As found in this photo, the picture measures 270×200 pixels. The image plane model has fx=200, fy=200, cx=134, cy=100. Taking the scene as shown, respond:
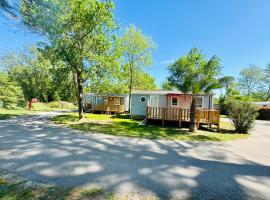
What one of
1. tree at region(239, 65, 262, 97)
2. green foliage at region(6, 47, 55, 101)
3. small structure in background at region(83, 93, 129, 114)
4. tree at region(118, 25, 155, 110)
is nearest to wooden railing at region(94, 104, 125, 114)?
small structure in background at region(83, 93, 129, 114)

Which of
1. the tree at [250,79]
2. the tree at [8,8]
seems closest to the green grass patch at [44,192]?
the tree at [8,8]

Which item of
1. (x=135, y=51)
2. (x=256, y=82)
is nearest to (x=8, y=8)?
(x=135, y=51)

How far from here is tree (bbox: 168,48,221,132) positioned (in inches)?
499

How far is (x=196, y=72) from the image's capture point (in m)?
12.8

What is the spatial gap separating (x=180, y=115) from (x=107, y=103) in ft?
44.6

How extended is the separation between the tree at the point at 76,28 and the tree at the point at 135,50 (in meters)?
13.1

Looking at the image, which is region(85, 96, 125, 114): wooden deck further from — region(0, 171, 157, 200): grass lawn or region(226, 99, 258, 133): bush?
region(0, 171, 157, 200): grass lawn

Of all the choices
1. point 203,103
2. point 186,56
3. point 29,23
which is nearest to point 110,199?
point 186,56

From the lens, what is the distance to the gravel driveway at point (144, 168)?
4.24m

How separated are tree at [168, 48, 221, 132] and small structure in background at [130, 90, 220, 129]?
198cm

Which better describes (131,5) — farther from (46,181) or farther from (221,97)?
(221,97)

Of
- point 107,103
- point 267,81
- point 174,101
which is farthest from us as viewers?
point 267,81

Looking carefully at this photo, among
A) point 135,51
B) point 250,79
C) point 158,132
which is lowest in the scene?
point 158,132

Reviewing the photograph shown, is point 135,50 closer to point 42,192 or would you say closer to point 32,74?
point 32,74
